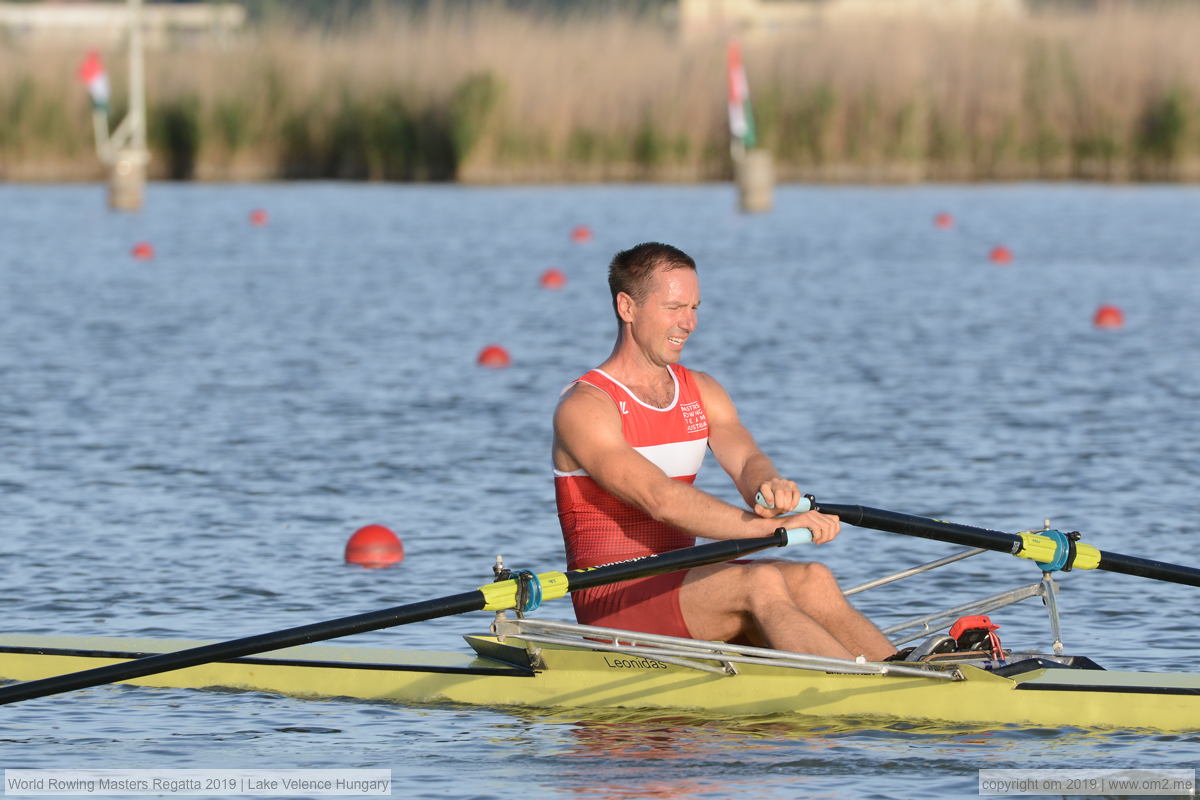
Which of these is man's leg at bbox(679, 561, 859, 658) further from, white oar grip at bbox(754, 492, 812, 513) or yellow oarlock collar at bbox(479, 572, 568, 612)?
yellow oarlock collar at bbox(479, 572, 568, 612)

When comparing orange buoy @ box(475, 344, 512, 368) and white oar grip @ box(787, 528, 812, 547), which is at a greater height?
white oar grip @ box(787, 528, 812, 547)

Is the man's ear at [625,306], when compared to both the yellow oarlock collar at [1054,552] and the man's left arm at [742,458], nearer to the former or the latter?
the man's left arm at [742,458]

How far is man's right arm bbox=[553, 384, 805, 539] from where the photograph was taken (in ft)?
22.4

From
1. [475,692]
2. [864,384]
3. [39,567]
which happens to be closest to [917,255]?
[864,384]

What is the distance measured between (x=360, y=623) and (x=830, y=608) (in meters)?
1.53

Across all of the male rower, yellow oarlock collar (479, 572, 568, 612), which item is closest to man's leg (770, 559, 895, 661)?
the male rower

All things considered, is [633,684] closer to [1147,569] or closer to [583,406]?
[583,406]

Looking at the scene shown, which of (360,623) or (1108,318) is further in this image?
Answer: (1108,318)

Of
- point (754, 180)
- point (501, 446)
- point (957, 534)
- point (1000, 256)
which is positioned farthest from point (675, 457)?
point (754, 180)

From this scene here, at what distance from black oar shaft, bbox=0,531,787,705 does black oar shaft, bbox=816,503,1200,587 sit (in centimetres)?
31

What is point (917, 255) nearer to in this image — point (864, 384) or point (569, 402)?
point (864, 384)

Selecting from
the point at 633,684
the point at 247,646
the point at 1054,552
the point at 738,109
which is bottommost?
the point at 633,684

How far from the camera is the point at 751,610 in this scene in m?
6.84

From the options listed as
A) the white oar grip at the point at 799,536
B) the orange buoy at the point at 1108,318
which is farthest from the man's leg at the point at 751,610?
the orange buoy at the point at 1108,318
